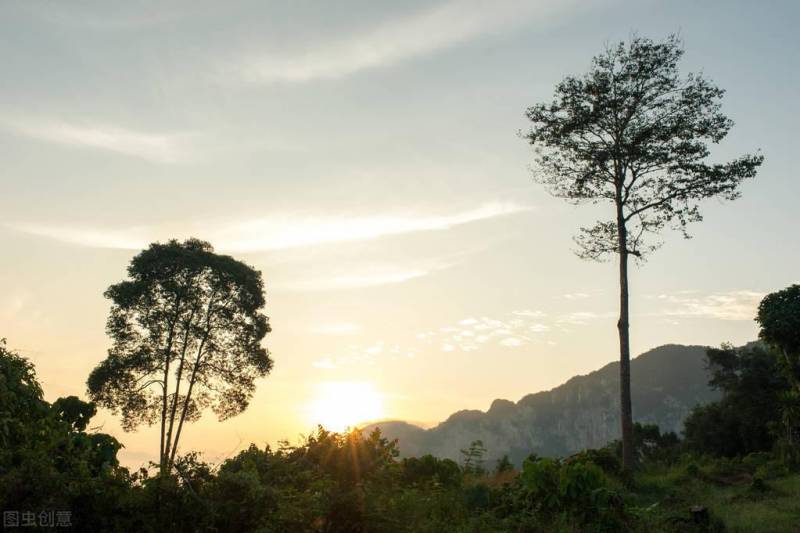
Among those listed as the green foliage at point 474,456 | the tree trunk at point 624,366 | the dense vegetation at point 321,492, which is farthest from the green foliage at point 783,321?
the green foliage at point 474,456

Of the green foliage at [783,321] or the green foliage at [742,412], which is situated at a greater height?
the green foliage at [783,321]

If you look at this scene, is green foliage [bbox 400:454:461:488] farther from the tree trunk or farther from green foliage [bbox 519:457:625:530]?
the tree trunk

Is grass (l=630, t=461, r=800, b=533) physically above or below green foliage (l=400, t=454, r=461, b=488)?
below

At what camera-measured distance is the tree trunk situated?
22.3m

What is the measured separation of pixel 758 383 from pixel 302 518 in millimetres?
45553

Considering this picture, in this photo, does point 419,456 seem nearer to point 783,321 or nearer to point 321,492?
point 321,492

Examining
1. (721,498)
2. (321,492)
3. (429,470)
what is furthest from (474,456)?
(321,492)

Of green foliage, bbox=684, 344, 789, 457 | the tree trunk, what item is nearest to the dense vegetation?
the tree trunk

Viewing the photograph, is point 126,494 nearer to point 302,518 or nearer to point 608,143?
point 302,518

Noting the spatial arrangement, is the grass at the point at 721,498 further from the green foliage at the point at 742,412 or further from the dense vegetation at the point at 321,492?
the green foliage at the point at 742,412

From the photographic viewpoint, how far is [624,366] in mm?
23484

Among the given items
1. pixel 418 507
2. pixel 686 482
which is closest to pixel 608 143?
pixel 686 482

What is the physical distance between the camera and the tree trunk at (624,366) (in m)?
22.3

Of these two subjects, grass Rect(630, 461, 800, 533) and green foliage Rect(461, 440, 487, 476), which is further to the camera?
green foliage Rect(461, 440, 487, 476)
